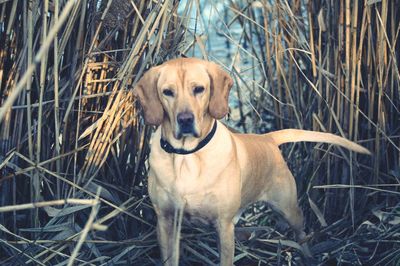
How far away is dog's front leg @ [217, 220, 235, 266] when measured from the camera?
3.14 meters

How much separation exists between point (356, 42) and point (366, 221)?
2.73 feet

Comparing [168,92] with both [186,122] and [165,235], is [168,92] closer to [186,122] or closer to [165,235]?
[186,122]

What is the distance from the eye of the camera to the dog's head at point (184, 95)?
115 inches

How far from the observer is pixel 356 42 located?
3.56 m

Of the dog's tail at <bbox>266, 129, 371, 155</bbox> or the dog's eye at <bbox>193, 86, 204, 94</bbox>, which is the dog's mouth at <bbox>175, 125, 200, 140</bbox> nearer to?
the dog's eye at <bbox>193, 86, 204, 94</bbox>

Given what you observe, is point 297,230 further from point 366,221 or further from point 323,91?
point 323,91

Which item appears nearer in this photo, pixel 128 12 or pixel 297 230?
pixel 128 12

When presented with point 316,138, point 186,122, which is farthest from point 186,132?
point 316,138

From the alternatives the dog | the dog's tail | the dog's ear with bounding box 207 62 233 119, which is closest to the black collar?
the dog

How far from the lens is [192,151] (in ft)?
10.2

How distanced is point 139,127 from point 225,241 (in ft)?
2.40

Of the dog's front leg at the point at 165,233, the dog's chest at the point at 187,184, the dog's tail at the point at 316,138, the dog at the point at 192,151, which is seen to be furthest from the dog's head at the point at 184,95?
the dog's tail at the point at 316,138

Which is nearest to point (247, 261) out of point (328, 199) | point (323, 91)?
point (328, 199)

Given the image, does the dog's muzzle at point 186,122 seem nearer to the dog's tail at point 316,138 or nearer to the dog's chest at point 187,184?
the dog's chest at point 187,184
